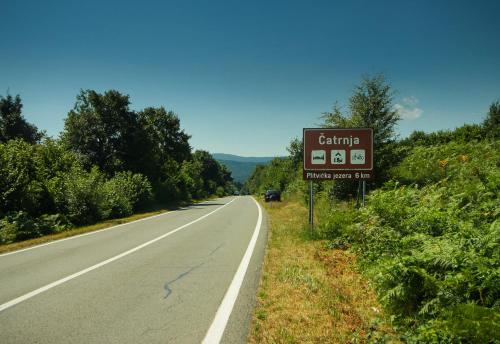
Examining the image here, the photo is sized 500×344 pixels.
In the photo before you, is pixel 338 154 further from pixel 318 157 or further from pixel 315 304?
pixel 315 304

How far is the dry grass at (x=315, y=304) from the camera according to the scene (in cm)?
425

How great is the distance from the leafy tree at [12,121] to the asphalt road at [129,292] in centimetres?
4124

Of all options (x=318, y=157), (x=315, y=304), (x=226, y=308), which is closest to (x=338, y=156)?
(x=318, y=157)

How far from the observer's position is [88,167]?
102 ft

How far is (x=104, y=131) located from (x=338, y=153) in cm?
2592

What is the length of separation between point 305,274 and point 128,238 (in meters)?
7.65

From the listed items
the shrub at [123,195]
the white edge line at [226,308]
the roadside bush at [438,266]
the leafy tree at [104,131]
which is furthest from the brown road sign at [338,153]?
the leafy tree at [104,131]

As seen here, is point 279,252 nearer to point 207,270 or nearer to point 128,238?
point 207,270

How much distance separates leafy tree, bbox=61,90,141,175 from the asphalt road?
22114mm

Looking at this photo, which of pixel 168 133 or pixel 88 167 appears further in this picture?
pixel 168 133

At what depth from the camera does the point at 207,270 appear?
7.51 metres

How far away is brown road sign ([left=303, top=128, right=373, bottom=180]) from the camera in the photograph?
459 inches

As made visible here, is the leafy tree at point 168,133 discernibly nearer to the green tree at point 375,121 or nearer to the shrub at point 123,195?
the shrub at point 123,195

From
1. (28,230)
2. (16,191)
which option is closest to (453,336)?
(28,230)
